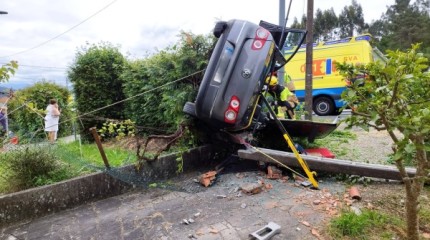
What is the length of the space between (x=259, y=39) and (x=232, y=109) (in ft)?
3.11

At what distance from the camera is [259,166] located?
13.5 feet

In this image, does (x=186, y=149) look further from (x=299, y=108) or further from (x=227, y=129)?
(x=299, y=108)

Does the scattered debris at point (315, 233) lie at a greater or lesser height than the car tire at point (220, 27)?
lesser

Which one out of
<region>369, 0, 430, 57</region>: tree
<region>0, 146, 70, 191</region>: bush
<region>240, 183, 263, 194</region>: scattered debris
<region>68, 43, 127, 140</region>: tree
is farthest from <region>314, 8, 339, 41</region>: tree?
<region>0, 146, 70, 191</region>: bush

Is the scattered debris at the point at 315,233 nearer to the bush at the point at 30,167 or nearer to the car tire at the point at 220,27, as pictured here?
the car tire at the point at 220,27

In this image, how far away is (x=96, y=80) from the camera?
7.31 m

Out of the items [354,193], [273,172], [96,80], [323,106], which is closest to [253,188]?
[273,172]

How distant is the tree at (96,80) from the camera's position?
7262 mm

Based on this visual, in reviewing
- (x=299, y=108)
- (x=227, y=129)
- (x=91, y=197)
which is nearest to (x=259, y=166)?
(x=227, y=129)

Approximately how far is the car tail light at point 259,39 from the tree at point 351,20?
152 ft

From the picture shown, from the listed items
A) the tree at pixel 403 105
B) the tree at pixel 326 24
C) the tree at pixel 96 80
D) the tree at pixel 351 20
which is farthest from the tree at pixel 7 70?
the tree at pixel 351 20

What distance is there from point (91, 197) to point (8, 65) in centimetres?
202

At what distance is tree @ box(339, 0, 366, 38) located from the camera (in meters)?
45.4

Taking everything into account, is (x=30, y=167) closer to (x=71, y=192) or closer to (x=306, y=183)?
(x=71, y=192)
